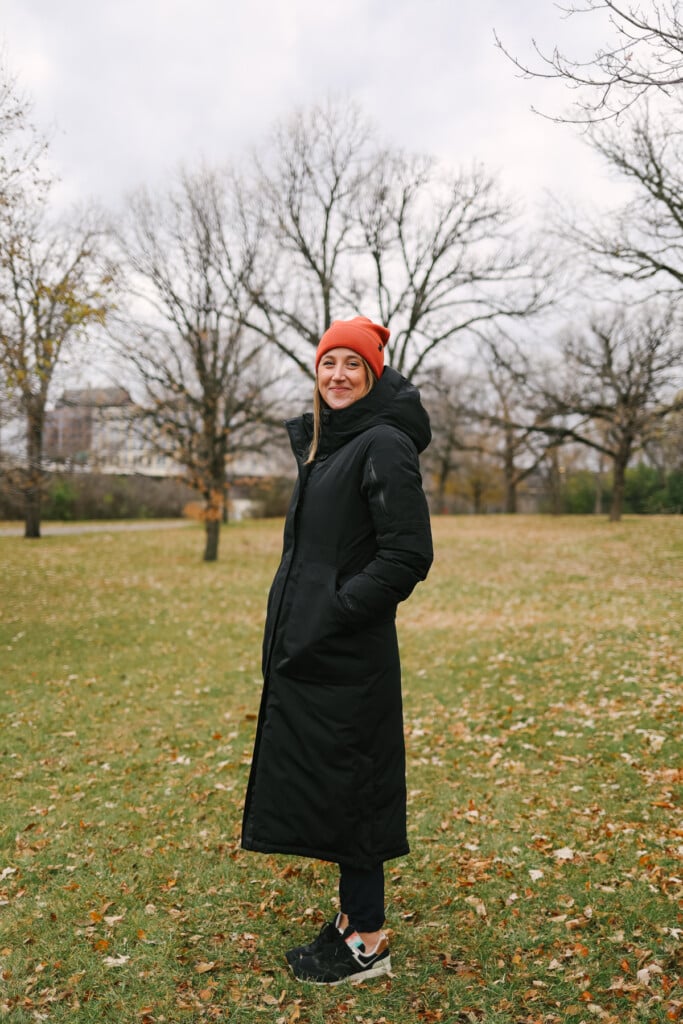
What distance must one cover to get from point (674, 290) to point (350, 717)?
15.7 metres

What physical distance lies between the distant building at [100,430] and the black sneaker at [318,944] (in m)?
14.3

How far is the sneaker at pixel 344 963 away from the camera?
308 cm

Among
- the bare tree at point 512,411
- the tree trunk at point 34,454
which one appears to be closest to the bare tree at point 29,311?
→ the tree trunk at point 34,454

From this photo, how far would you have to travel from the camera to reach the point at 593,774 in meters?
5.50

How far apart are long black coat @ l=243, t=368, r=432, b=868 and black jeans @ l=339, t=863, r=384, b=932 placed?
6.1 inches

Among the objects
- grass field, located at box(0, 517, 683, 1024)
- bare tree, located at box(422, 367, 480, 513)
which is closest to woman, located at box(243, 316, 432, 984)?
grass field, located at box(0, 517, 683, 1024)

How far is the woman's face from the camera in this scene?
3008 millimetres

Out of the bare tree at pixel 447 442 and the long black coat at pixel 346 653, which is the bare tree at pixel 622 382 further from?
the long black coat at pixel 346 653

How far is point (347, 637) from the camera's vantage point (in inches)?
111

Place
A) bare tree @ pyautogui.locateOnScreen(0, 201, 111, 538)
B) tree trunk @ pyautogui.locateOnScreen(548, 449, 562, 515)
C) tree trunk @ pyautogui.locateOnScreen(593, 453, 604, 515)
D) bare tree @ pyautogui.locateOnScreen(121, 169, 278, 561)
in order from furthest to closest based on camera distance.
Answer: tree trunk @ pyautogui.locateOnScreen(548, 449, 562, 515) → tree trunk @ pyautogui.locateOnScreen(593, 453, 604, 515) → bare tree @ pyautogui.locateOnScreen(121, 169, 278, 561) → bare tree @ pyautogui.locateOnScreen(0, 201, 111, 538)

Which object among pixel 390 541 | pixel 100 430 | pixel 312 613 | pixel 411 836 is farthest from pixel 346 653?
pixel 100 430

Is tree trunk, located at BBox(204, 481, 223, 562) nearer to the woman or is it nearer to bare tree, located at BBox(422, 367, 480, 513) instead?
the woman

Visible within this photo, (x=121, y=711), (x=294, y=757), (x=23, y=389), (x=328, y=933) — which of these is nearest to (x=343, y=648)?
(x=294, y=757)

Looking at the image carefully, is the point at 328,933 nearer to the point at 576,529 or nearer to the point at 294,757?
the point at 294,757
